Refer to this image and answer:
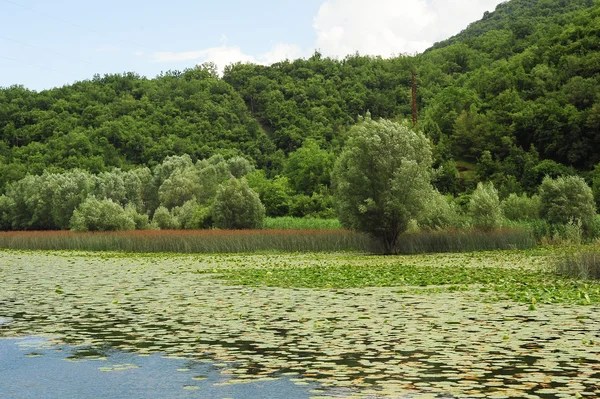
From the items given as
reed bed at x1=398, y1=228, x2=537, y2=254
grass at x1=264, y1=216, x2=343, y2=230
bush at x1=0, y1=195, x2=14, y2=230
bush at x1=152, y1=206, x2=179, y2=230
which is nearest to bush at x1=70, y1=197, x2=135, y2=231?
bush at x1=152, y1=206, x2=179, y2=230

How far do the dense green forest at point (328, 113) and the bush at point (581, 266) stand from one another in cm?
4217

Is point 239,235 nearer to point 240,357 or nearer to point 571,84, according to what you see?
point 240,357

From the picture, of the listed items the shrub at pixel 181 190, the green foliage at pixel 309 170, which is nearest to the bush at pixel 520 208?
the shrub at pixel 181 190

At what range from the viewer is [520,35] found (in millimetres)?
107688

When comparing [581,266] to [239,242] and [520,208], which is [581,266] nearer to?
[239,242]

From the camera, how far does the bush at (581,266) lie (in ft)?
69.0

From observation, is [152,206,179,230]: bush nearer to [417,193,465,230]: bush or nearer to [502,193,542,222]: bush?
[502,193,542,222]: bush

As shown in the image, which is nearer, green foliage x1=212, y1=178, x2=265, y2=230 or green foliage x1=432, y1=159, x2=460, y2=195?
green foliage x1=212, y1=178, x2=265, y2=230

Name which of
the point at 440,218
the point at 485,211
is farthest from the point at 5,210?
the point at 485,211

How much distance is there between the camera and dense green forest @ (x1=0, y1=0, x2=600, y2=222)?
78500mm

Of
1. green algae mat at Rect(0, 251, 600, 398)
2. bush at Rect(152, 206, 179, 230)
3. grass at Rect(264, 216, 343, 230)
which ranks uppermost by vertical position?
bush at Rect(152, 206, 179, 230)

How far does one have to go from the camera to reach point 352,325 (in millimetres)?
12688

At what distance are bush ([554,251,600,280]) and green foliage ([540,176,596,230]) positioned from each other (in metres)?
Result: 24.0

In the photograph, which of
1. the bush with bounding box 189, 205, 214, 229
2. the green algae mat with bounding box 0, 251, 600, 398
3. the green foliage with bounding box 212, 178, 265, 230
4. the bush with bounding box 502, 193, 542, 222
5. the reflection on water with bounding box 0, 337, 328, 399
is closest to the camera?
the reflection on water with bounding box 0, 337, 328, 399
